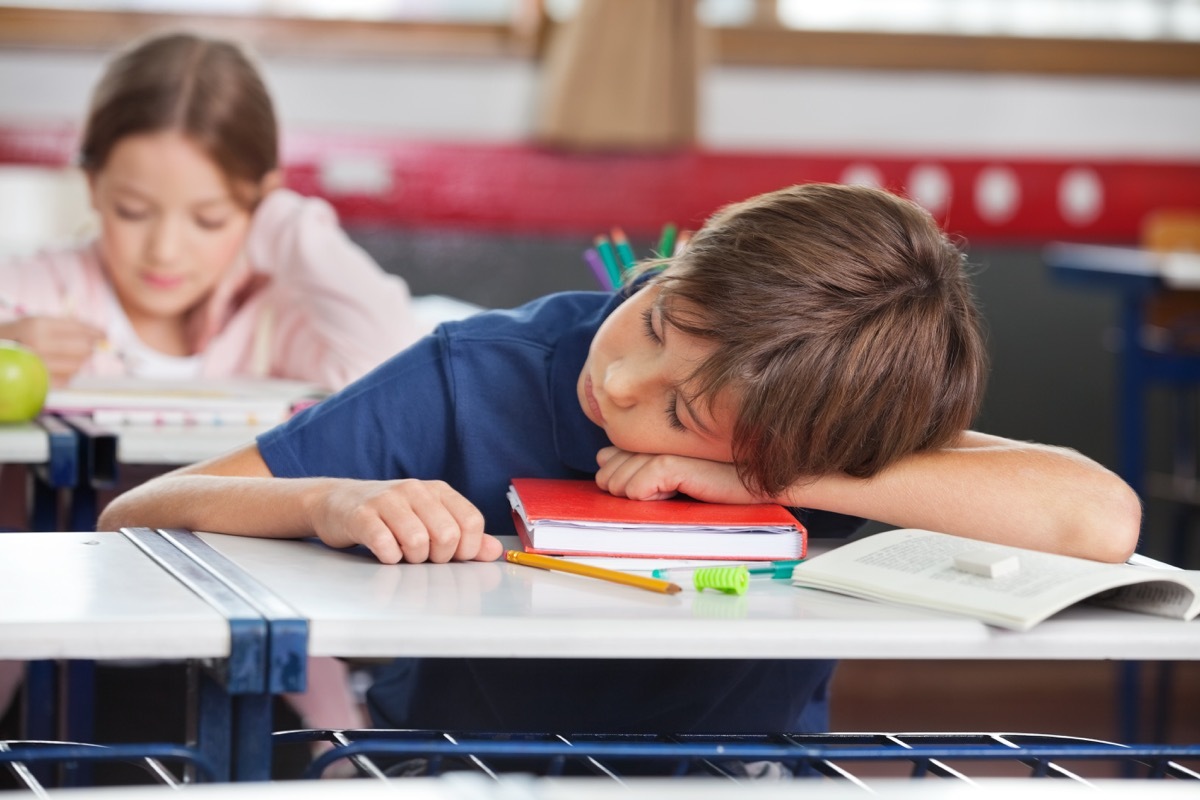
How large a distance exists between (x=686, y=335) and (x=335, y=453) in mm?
334

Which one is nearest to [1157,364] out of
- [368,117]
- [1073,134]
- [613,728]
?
[1073,134]

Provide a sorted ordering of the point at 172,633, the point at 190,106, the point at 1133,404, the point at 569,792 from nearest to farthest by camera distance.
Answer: the point at 569,792 → the point at 172,633 → the point at 190,106 → the point at 1133,404

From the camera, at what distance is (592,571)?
3.40ft

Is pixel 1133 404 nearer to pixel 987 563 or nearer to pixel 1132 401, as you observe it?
pixel 1132 401

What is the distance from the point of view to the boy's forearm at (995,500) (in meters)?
1.14

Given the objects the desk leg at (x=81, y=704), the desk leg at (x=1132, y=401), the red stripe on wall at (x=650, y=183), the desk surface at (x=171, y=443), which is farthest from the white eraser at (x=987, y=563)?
A: the red stripe on wall at (x=650, y=183)

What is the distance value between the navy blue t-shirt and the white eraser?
0.80ft

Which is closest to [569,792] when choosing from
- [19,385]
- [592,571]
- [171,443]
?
[592,571]

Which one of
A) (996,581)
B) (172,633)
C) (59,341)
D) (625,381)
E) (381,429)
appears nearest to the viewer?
(172,633)

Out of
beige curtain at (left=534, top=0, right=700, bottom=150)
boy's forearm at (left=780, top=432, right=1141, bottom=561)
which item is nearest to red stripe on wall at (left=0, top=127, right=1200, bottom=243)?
beige curtain at (left=534, top=0, right=700, bottom=150)

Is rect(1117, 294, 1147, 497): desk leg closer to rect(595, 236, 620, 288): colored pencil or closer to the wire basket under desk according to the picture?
rect(595, 236, 620, 288): colored pencil

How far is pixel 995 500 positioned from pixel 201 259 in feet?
4.43

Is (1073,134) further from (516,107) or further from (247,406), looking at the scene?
(247,406)

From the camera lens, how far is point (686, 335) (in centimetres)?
109
